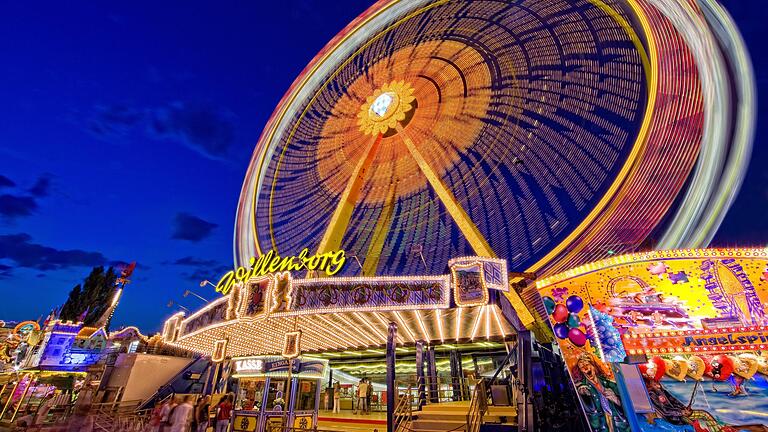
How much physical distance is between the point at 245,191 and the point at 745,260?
21.4 metres

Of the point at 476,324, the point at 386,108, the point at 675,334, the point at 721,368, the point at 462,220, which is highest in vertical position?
the point at 386,108

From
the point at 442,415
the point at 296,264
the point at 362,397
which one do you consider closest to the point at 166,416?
the point at 296,264

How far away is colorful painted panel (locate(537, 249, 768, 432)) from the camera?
7.18 metres

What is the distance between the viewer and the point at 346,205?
59.6ft

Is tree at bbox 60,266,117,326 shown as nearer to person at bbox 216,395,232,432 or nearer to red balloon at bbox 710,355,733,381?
person at bbox 216,395,232,432

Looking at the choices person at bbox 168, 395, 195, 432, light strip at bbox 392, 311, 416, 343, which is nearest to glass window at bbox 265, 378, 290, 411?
light strip at bbox 392, 311, 416, 343

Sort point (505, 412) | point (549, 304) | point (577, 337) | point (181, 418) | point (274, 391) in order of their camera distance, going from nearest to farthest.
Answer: point (577, 337) < point (549, 304) < point (181, 418) < point (505, 412) < point (274, 391)

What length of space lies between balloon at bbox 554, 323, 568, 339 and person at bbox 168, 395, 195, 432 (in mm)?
9778

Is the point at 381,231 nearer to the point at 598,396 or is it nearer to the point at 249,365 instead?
the point at 249,365

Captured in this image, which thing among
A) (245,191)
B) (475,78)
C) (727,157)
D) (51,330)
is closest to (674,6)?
(727,157)

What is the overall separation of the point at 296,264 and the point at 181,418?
19.4 feet

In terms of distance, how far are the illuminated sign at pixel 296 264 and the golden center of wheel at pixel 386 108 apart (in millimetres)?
8868

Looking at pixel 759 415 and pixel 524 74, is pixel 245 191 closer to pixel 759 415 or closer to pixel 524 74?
pixel 524 74

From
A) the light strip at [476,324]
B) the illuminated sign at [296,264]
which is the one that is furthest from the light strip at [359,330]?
the light strip at [476,324]
